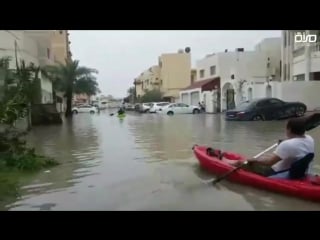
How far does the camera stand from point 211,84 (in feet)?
153

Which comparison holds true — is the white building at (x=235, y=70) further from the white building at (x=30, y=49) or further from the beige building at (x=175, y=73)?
the beige building at (x=175, y=73)

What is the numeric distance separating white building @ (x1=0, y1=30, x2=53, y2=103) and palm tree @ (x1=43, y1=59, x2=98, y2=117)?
165cm

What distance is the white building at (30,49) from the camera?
1166 inches

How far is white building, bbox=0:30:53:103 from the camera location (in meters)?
29.6

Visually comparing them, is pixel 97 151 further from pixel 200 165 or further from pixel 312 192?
pixel 312 192

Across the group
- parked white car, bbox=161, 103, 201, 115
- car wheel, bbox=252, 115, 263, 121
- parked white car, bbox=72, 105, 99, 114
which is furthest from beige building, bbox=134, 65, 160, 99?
car wheel, bbox=252, 115, 263, 121

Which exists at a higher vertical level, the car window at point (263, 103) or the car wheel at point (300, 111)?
the car window at point (263, 103)

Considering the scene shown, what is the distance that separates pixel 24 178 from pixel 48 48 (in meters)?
41.2

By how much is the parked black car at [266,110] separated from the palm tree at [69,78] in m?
23.3

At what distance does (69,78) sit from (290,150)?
136 feet

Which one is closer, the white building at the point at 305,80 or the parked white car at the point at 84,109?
the white building at the point at 305,80

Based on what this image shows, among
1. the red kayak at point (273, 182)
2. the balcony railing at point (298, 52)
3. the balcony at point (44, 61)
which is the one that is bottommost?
the red kayak at point (273, 182)

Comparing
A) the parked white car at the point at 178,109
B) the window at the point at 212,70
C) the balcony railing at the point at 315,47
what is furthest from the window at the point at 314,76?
the window at the point at 212,70

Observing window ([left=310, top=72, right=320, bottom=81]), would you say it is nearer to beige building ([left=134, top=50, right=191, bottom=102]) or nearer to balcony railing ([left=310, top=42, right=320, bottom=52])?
balcony railing ([left=310, top=42, right=320, bottom=52])
